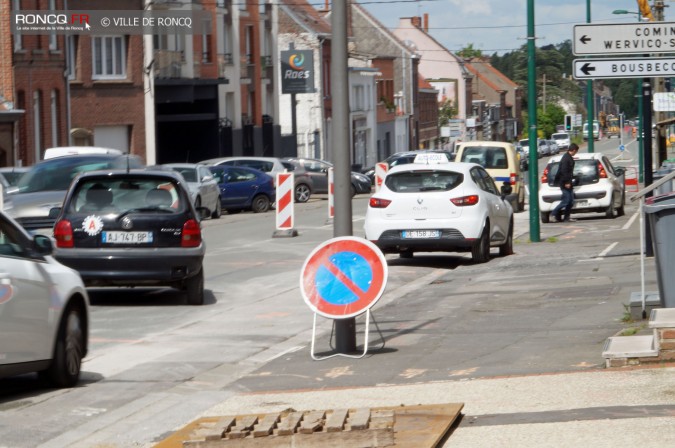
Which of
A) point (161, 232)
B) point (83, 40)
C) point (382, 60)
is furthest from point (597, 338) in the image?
point (382, 60)

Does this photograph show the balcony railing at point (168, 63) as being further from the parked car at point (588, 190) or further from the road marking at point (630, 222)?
the road marking at point (630, 222)

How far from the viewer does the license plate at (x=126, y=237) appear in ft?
49.5

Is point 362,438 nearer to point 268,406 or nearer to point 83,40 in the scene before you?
point 268,406

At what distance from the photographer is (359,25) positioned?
101125 mm

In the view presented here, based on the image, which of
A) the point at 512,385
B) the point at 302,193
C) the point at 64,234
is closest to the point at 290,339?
the point at 64,234

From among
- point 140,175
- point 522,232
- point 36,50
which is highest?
point 36,50

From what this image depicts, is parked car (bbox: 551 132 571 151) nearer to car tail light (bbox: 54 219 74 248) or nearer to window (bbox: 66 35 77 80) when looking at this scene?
window (bbox: 66 35 77 80)

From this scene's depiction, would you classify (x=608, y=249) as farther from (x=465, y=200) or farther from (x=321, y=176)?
(x=321, y=176)

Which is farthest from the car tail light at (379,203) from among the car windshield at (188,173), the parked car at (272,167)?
the parked car at (272,167)

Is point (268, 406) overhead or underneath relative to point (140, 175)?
underneath

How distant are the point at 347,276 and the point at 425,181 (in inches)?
356

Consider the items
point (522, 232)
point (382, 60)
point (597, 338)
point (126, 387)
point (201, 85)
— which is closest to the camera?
point (126, 387)

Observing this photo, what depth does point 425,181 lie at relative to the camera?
19.6m

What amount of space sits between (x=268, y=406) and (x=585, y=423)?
2.27 metres
